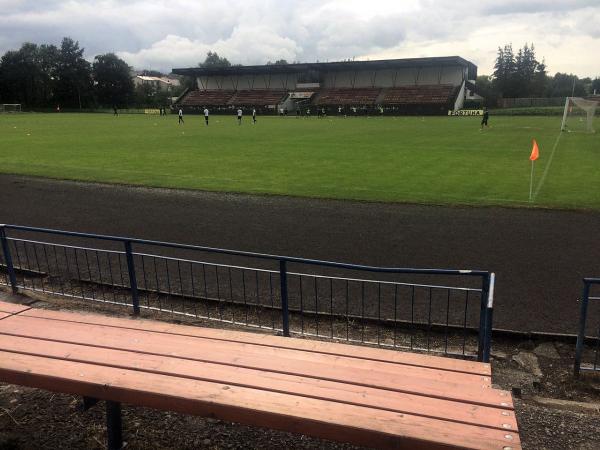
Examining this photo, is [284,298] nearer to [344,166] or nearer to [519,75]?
[344,166]

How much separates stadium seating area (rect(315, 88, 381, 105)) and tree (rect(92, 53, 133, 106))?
159 ft

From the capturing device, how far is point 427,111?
227 ft

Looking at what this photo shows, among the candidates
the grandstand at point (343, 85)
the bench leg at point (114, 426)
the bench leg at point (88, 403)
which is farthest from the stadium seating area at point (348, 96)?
the bench leg at point (114, 426)

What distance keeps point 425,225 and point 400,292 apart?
4.02 metres

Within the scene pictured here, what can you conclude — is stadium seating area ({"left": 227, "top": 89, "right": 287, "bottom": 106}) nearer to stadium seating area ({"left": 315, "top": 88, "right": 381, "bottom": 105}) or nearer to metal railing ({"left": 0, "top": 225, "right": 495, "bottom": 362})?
stadium seating area ({"left": 315, "top": 88, "right": 381, "bottom": 105})

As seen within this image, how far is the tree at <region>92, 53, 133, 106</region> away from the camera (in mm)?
107125

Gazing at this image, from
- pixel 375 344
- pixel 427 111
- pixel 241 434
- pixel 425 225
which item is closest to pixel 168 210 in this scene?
pixel 425 225

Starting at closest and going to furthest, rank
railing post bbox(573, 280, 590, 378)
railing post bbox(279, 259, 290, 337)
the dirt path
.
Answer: railing post bbox(573, 280, 590, 378)
railing post bbox(279, 259, 290, 337)
the dirt path

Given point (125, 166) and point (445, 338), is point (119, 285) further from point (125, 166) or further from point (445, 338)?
point (125, 166)

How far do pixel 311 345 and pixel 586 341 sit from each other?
12.8 ft

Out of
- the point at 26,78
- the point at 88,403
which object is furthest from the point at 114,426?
the point at 26,78

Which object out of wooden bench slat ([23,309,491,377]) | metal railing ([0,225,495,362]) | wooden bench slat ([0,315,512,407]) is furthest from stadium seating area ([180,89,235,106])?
wooden bench slat ([0,315,512,407])

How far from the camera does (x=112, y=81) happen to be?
107250 mm

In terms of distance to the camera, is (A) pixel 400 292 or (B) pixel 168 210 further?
(B) pixel 168 210
